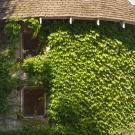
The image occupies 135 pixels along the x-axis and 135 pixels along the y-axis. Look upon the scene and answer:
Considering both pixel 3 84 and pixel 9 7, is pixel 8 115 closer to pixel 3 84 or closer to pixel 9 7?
pixel 3 84

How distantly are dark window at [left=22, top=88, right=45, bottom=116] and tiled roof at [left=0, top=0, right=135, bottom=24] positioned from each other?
3654mm

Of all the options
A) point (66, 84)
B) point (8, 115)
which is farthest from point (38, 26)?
Answer: point (8, 115)

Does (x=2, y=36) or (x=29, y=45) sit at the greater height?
(x=2, y=36)

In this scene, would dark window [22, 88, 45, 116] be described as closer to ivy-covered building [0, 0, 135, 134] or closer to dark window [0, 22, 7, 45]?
ivy-covered building [0, 0, 135, 134]

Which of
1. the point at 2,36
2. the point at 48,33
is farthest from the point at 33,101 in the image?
the point at 2,36

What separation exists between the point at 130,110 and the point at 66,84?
3.42 meters

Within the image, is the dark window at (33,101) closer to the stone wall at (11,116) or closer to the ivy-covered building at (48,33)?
the ivy-covered building at (48,33)

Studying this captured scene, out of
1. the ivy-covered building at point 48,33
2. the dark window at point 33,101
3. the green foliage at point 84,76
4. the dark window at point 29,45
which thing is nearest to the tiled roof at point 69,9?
the ivy-covered building at point 48,33

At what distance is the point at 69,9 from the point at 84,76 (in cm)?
322

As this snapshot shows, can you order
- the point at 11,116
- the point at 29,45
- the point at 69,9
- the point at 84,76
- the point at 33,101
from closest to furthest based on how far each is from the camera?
the point at 84,76 → the point at 69,9 → the point at 11,116 → the point at 33,101 → the point at 29,45

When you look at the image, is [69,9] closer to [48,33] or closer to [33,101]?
[48,33]

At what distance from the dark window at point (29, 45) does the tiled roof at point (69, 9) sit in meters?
1.21

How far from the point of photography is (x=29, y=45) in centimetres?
2392

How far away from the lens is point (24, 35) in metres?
24.0
